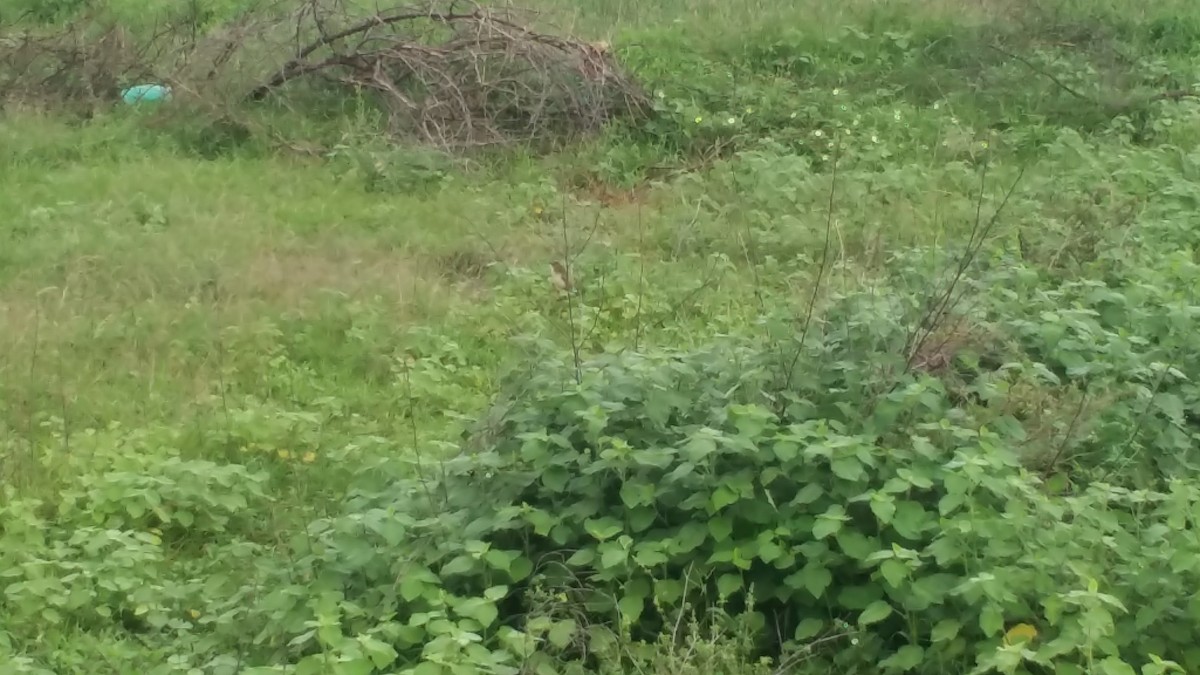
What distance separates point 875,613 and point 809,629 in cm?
21

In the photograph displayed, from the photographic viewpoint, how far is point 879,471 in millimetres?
3645

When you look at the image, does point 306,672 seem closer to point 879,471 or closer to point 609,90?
point 879,471

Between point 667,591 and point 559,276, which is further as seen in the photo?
point 559,276

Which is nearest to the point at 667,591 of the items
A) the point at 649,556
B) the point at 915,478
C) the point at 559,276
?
the point at 649,556

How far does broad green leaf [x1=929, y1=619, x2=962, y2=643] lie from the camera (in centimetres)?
322

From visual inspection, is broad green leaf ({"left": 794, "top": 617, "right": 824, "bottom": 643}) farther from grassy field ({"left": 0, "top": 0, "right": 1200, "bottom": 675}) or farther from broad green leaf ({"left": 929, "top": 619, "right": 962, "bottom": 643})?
broad green leaf ({"left": 929, "top": 619, "right": 962, "bottom": 643})

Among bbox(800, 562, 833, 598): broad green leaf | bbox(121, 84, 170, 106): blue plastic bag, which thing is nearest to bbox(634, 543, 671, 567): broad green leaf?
bbox(800, 562, 833, 598): broad green leaf

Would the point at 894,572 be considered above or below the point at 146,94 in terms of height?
above

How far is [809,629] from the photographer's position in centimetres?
346

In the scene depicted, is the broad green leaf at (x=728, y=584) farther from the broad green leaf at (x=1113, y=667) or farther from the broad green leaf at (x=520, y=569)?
the broad green leaf at (x=1113, y=667)

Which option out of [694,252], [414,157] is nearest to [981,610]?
[694,252]

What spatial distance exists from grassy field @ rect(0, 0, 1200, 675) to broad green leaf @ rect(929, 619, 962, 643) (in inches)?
0.5

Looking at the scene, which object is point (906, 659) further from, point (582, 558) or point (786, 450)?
point (582, 558)

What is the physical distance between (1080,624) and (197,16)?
425 inches
